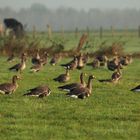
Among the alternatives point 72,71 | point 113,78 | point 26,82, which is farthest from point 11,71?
point 113,78

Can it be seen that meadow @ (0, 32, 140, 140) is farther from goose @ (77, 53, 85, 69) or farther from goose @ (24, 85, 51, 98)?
goose @ (77, 53, 85, 69)

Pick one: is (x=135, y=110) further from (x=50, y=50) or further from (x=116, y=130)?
(x=50, y=50)

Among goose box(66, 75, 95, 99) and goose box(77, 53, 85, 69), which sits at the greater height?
goose box(66, 75, 95, 99)

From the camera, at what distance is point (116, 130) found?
1488cm

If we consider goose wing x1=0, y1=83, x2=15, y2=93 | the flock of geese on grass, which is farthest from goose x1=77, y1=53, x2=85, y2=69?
goose wing x1=0, y1=83, x2=15, y2=93

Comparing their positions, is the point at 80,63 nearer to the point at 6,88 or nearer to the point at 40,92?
the point at 6,88

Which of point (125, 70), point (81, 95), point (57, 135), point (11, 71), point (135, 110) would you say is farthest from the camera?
point (125, 70)

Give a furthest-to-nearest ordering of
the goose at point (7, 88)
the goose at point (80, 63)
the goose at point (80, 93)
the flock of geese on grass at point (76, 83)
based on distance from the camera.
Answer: the goose at point (80, 63), the goose at point (7, 88), the flock of geese on grass at point (76, 83), the goose at point (80, 93)

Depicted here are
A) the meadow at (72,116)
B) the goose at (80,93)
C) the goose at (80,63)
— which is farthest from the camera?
the goose at (80,63)

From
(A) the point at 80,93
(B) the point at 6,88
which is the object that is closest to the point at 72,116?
(A) the point at 80,93

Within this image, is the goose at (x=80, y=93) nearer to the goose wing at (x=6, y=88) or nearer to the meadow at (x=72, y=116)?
the meadow at (x=72, y=116)

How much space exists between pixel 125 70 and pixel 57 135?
69.6 feet

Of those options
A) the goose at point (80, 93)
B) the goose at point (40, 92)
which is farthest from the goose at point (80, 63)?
the goose at point (40, 92)

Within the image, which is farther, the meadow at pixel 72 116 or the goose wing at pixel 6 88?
the goose wing at pixel 6 88
